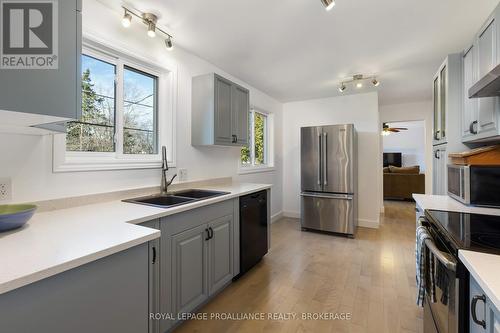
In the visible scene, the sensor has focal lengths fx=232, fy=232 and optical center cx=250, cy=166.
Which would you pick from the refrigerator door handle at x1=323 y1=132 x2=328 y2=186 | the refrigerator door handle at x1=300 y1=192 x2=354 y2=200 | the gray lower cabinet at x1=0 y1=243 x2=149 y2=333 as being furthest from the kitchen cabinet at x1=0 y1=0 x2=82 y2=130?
the refrigerator door handle at x1=300 y1=192 x2=354 y2=200

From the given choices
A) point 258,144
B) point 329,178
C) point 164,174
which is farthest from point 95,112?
point 329,178

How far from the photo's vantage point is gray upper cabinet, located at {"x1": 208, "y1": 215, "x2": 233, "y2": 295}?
6.45 ft

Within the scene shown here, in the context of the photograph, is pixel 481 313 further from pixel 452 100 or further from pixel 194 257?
pixel 452 100

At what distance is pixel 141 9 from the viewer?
1.88 metres

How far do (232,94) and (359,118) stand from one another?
266 cm

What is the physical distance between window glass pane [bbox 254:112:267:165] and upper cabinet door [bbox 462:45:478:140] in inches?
113

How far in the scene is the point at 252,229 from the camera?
2.55 metres

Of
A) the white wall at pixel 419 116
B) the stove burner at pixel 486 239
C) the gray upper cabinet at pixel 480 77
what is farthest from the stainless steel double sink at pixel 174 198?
the white wall at pixel 419 116

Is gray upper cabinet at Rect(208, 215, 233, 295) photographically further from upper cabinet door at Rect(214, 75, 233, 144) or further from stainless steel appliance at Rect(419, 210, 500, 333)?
stainless steel appliance at Rect(419, 210, 500, 333)

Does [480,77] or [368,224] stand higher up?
[480,77]

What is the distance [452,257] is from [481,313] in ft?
0.72

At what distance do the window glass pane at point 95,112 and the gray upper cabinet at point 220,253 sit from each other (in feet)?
3.79

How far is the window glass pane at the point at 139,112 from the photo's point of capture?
215 centimetres

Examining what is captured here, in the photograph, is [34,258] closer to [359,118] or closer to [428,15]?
[428,15]
